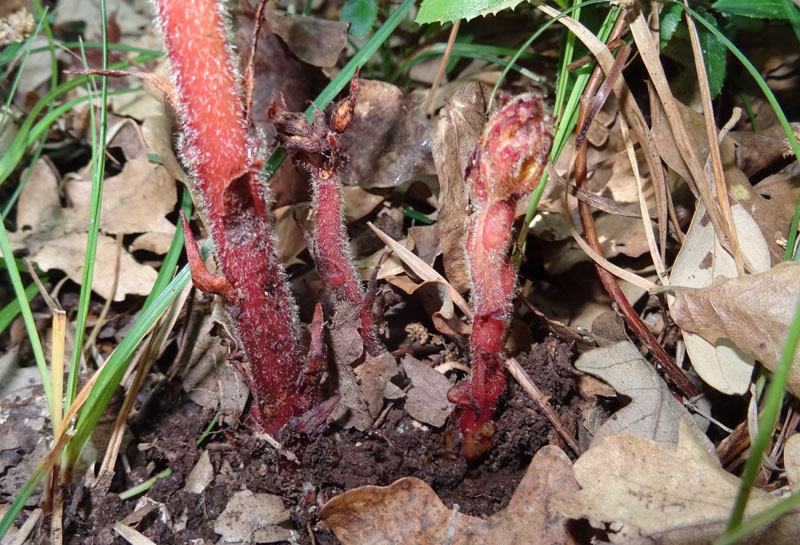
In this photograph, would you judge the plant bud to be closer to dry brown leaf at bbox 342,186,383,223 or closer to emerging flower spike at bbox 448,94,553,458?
emerging flower spike at bbox 448,94,553,458

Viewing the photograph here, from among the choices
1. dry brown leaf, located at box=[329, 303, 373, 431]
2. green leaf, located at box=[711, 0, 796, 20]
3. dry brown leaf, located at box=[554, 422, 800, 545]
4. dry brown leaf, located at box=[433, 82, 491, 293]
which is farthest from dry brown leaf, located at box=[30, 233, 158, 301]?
green leaf, located at box=[711, 0, 796, 20]

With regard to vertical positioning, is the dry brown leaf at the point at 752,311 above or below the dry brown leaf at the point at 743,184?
below

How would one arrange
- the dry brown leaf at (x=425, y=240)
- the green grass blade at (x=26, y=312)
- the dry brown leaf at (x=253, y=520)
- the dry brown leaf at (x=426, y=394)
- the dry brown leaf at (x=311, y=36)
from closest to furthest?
the dry brown leaf at (x=253, y=520), the green grass blade at (x=26, y=312), the dry brown leaf at (x=426, y=394), the dry brown leaf at (x=425, y=240), the dry brown leaf at (x=311, y=36)

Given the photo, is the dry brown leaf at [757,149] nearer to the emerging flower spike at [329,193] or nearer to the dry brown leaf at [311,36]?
the emerging flower spike at [329,193]


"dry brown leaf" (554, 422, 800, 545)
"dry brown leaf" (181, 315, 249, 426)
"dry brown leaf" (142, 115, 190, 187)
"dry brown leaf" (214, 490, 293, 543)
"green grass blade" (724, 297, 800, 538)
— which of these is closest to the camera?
"green grass blade" (724, 297, 800, 538)

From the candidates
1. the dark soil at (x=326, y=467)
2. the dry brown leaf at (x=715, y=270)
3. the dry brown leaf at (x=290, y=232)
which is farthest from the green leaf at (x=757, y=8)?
the dry brown leaf at (x=290, y=232)

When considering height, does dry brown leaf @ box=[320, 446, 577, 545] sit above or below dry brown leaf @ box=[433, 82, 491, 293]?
below
